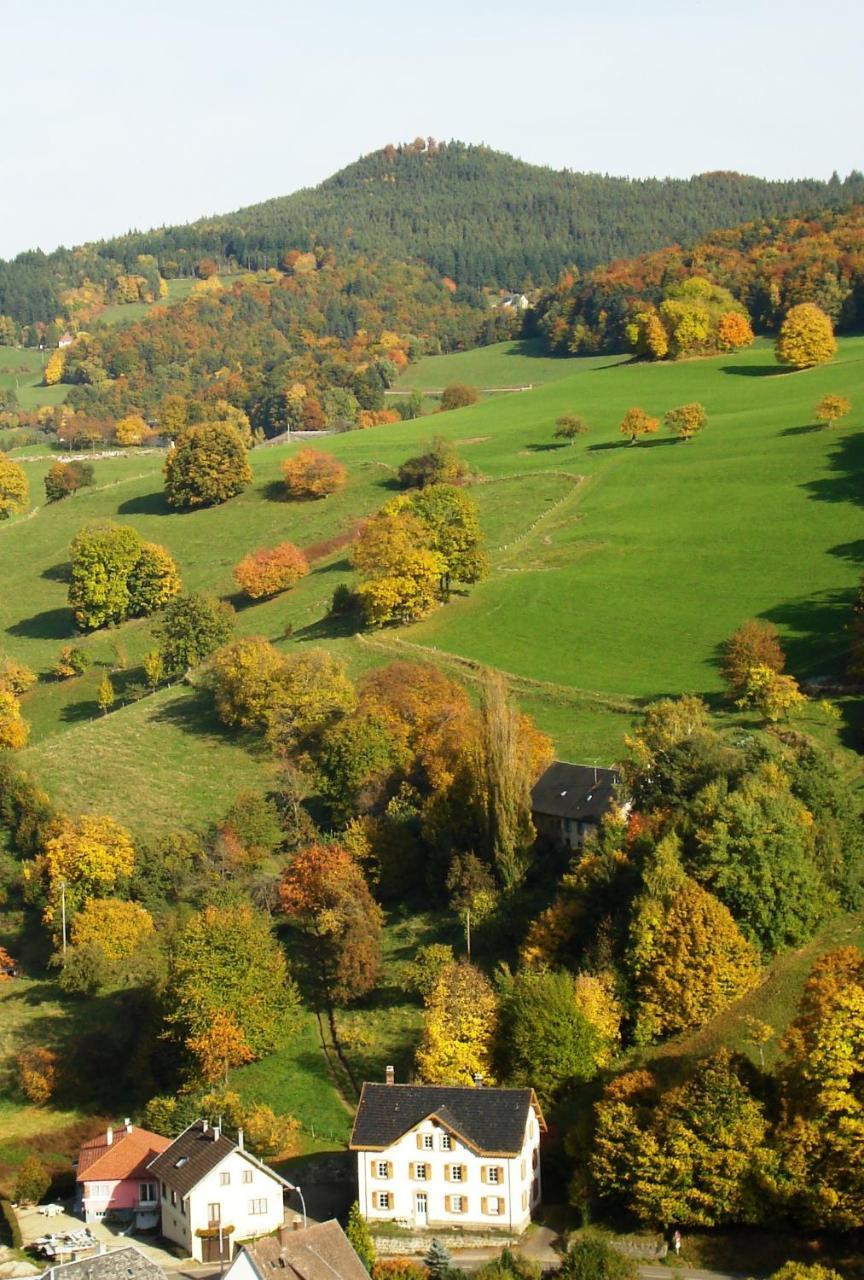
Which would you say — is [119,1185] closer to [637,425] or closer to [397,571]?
[397,571]

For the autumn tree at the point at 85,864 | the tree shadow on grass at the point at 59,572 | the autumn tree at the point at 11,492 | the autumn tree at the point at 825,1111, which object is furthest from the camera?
the autumn tree at the point at 11,492

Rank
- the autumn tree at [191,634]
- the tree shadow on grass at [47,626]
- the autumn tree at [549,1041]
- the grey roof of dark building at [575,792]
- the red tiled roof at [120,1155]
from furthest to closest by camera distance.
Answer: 1. the tree shadow on grass at [47,626]
2. the autumn tree at [191,634]
3. the grey roof of dark building at [575,792]
4. the autumn tree at [549,1041]
5. the red tiled roof at [120,1155]

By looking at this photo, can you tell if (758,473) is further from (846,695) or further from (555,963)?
(555,963)

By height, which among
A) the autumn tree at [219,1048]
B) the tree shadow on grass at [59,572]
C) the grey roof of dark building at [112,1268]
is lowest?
the autumn tree at [219,1048]

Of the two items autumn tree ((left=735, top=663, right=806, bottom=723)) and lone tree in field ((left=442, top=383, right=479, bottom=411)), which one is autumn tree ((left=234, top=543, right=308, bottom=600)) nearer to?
autumn tree ((left=735, top=663, right=806, bottom=723))

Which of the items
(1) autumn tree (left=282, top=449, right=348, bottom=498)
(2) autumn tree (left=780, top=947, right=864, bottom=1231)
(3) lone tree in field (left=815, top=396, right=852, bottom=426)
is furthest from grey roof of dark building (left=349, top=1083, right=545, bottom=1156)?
(1) autumn tree (left=282, top=449, right=348, bottom=498)

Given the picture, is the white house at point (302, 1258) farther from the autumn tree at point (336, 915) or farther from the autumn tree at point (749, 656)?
the autumn tree at point (749, 656)

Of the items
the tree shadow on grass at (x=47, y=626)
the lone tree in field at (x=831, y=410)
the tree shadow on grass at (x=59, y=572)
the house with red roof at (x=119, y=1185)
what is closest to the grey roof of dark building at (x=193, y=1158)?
the house with red roof at (x=119, y=1185)
